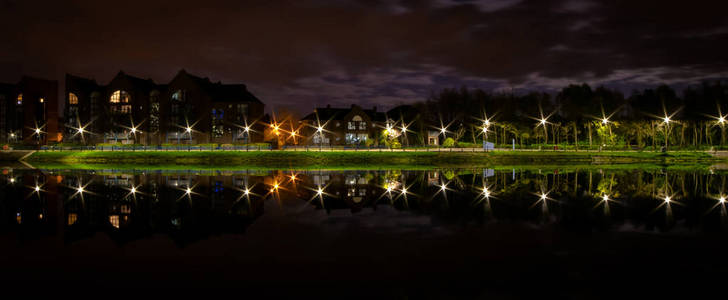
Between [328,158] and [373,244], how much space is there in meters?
39.5

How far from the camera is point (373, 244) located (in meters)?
8.77

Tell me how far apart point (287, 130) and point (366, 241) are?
78231mm

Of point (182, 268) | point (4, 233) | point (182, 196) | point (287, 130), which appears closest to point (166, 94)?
point (287, 130)

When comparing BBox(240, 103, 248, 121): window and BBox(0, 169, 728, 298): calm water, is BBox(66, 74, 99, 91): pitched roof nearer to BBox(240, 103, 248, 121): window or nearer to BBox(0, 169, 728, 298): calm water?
BBox(240, 103, 248, 121): window

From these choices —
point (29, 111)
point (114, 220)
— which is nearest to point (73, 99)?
point (29, 111)

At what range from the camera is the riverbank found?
46469mm

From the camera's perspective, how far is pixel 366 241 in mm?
9031

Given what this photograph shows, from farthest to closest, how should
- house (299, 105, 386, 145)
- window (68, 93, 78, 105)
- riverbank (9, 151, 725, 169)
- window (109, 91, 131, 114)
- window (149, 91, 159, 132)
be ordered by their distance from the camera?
house (299, 105, 386, 145) < window (68, 93, 78, 105) < window (109, 91, 131, 114) < window (149, 91, 159, 132) < riverbank (9, 151, 725, 169)

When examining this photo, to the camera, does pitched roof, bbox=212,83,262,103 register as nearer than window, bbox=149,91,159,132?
No

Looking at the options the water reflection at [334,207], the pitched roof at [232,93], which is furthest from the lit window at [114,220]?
the pitched roof at [232,93]

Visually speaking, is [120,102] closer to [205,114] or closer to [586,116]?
[205,114]

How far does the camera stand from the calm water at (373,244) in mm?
6480

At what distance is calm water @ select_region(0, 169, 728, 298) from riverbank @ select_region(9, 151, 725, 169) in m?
31.0

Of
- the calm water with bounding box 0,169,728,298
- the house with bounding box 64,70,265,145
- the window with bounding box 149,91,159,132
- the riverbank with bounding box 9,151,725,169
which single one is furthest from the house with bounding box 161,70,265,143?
the calm water with bounding box 0,169,728,298
